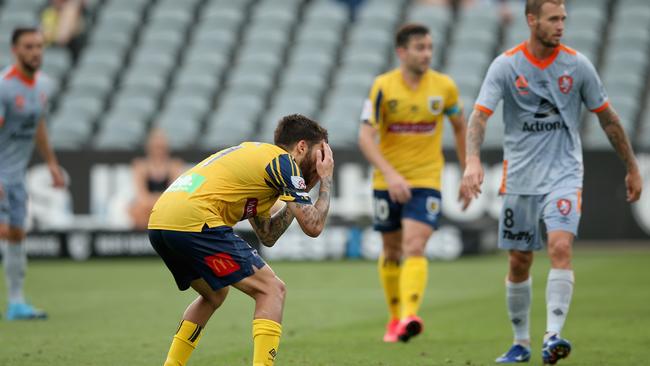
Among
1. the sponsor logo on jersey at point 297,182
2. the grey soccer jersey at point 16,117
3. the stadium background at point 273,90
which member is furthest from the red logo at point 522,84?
the stadium background at point 273,90

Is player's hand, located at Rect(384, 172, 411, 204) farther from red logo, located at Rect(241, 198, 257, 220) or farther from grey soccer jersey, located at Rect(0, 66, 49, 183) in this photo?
grey soccer jersey, located at Rect(0, 66, 49, 183)

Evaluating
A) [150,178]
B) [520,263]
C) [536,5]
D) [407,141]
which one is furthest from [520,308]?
[150,178]

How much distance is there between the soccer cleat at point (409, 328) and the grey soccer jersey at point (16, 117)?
4604 mm

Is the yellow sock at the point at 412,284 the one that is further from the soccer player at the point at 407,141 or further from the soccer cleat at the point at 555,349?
the soccer cleat at the point at 555,349

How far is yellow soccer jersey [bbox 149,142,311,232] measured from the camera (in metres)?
6.33

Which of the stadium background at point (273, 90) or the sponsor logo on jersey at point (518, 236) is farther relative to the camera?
the stadium background at point (273, 90)

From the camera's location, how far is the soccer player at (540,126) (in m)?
7.74

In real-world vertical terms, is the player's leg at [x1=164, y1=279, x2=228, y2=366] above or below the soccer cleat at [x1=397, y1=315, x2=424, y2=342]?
above

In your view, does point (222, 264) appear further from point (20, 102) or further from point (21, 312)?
point (20, 102)

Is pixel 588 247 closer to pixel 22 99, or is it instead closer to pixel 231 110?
pixel 231 110

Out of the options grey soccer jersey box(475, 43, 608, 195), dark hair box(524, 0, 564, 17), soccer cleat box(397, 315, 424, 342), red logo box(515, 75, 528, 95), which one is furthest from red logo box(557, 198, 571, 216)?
soccer cleat box(397, 315, 424, 342)

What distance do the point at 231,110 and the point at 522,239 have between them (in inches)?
572

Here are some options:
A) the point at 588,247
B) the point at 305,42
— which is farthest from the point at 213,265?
the point at 305,42

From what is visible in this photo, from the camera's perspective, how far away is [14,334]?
970cm
